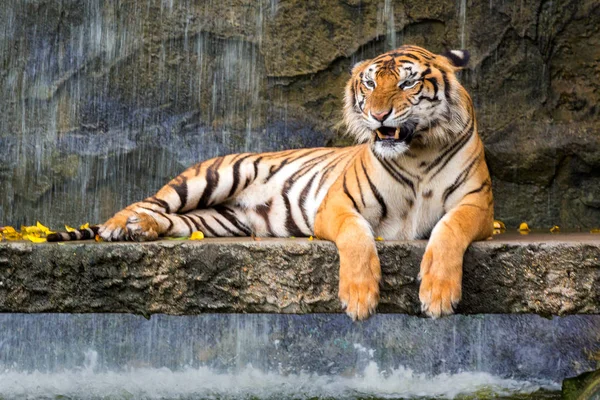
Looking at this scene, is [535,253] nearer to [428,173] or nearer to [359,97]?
[428,173]

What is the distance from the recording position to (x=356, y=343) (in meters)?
4.61

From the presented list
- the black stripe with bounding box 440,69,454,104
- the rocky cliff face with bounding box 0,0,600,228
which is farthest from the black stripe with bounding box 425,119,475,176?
the rocky cliff face with bounding box 0,0,600,228

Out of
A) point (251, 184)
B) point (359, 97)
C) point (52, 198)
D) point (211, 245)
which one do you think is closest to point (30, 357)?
point (52, 198)

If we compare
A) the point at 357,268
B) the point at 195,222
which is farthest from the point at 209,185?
the point at 357,268

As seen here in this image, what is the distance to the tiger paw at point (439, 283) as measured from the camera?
2.56 metres

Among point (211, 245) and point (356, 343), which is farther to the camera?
point (356, 343)

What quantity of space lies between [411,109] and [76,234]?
4.60ft

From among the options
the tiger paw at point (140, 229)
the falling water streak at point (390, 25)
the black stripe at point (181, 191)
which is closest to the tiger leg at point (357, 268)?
the tiger paw at point (140, 229)

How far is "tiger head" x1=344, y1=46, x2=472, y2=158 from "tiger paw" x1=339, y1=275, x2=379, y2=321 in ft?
2.00

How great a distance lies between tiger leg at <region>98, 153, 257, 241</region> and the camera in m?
3.79

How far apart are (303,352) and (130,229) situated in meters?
1.72

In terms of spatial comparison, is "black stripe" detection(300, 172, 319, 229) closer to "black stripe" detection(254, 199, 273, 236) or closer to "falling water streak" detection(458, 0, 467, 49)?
"black stripe" detection(254, 199, 273, 236)

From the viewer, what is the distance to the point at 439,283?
259 cm

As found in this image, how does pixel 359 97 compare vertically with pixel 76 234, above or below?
above
